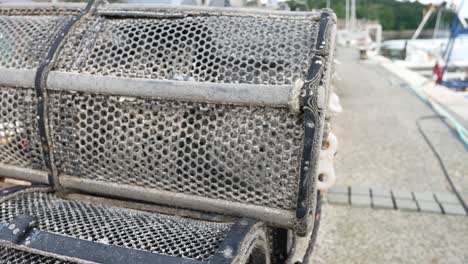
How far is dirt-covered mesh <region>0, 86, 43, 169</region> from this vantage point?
1546 mm

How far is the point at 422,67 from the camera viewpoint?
20.3 metres

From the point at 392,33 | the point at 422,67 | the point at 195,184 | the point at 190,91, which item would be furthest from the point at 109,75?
the point at 392,33

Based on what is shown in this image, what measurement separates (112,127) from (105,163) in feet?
0.51

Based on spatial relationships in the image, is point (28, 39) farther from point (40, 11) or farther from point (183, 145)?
point (183, 145)

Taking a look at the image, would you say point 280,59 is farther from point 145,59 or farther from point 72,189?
point 72,189

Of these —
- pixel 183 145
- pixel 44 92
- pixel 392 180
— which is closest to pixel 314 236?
pixel 183 145

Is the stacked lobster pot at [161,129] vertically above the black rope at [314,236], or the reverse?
the stacked lobster pot at [161,129]

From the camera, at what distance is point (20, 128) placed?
5.25 ft

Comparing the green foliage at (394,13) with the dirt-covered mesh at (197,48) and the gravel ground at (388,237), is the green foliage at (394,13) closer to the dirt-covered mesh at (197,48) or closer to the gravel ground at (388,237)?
the gravel ground at (388,237)

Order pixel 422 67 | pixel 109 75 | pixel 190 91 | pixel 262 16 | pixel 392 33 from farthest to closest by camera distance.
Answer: pixel 392 33
pixel 422 67
pixel 262 16
pixel 109 75
pixel 190 91

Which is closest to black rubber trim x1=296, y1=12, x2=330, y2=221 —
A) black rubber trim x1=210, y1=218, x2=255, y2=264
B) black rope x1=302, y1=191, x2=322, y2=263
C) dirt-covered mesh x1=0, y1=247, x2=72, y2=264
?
black rubber trim x1=210, y1=218, x2=255, y2=264

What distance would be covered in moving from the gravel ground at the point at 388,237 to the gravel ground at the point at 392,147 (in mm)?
584

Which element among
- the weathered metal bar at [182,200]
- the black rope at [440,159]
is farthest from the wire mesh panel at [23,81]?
the black rope at [440,159]

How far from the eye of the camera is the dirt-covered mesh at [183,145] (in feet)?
4.50
